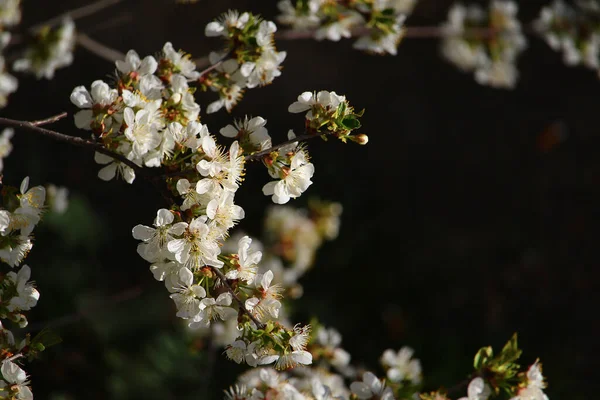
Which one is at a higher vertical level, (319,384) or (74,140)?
(74,140)

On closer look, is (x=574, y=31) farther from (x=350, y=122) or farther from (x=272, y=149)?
(x=272, y=149)

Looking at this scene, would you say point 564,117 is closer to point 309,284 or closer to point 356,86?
point 356,86

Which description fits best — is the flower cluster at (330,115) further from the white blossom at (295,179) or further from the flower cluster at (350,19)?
the flower cluster at (350,19)

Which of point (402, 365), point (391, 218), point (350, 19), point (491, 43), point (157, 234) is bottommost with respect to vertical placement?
point (391, 218)

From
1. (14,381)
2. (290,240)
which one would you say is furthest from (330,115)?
(290,240)

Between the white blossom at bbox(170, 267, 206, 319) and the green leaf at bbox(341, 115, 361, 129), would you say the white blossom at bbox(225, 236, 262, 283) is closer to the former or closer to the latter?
the white blossom at bbox(170, 267, 206, 319)

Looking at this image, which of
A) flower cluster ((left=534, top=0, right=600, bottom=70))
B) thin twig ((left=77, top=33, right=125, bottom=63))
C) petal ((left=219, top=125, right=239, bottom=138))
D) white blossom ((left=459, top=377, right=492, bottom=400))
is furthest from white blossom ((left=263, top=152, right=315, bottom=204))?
flower cluster ((left=534, top=0, right=600, bottom=70))
